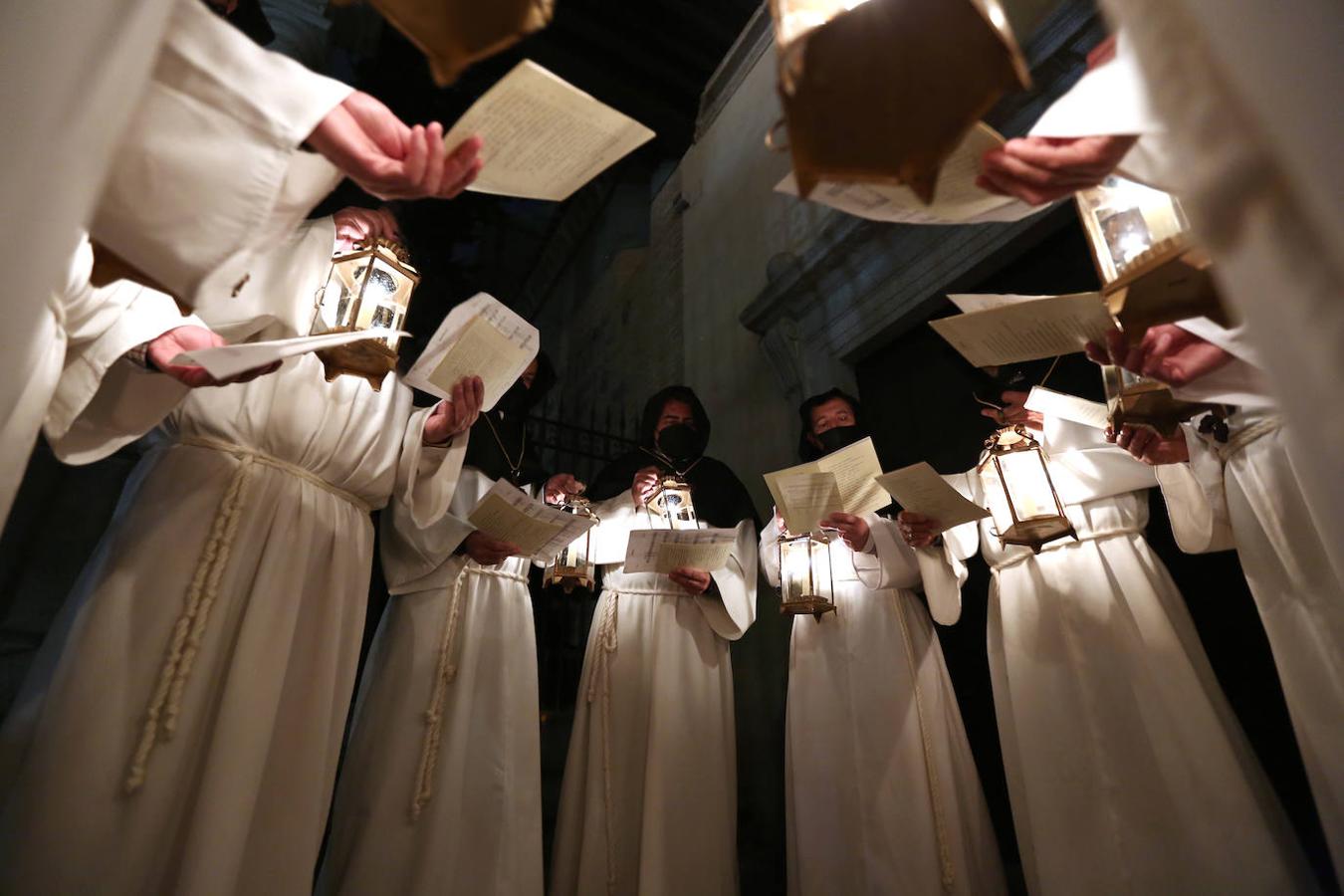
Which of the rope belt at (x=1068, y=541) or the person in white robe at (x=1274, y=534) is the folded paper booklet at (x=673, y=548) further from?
the person in white robe at (x=1274, y=534)

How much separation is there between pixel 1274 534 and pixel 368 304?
294cm

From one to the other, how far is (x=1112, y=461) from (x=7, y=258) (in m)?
3.41

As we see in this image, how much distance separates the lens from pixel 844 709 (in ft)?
11.9

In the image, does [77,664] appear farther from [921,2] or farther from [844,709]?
[844,709]

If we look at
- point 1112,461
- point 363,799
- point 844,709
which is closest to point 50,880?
point 363,799

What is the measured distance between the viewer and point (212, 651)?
2006 mm

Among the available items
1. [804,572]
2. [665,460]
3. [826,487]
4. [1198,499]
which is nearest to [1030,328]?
[1198,499]

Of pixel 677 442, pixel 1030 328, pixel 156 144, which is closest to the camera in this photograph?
pixel 156 144

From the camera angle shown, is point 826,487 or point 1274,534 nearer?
point 1274,534

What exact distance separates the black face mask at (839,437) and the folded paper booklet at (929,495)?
1435 millimetres

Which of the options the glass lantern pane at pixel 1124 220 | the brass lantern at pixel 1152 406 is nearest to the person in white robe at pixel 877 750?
the brass lantern at pixel 1152 406

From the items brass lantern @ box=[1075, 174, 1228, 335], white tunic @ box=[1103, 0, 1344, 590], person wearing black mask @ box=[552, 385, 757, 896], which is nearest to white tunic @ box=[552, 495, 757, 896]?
person wearing black mask @ box=[552, 385, 757, 896]

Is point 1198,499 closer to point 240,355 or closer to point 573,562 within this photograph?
point 573,562

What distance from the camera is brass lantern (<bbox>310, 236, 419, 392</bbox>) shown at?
195cm
